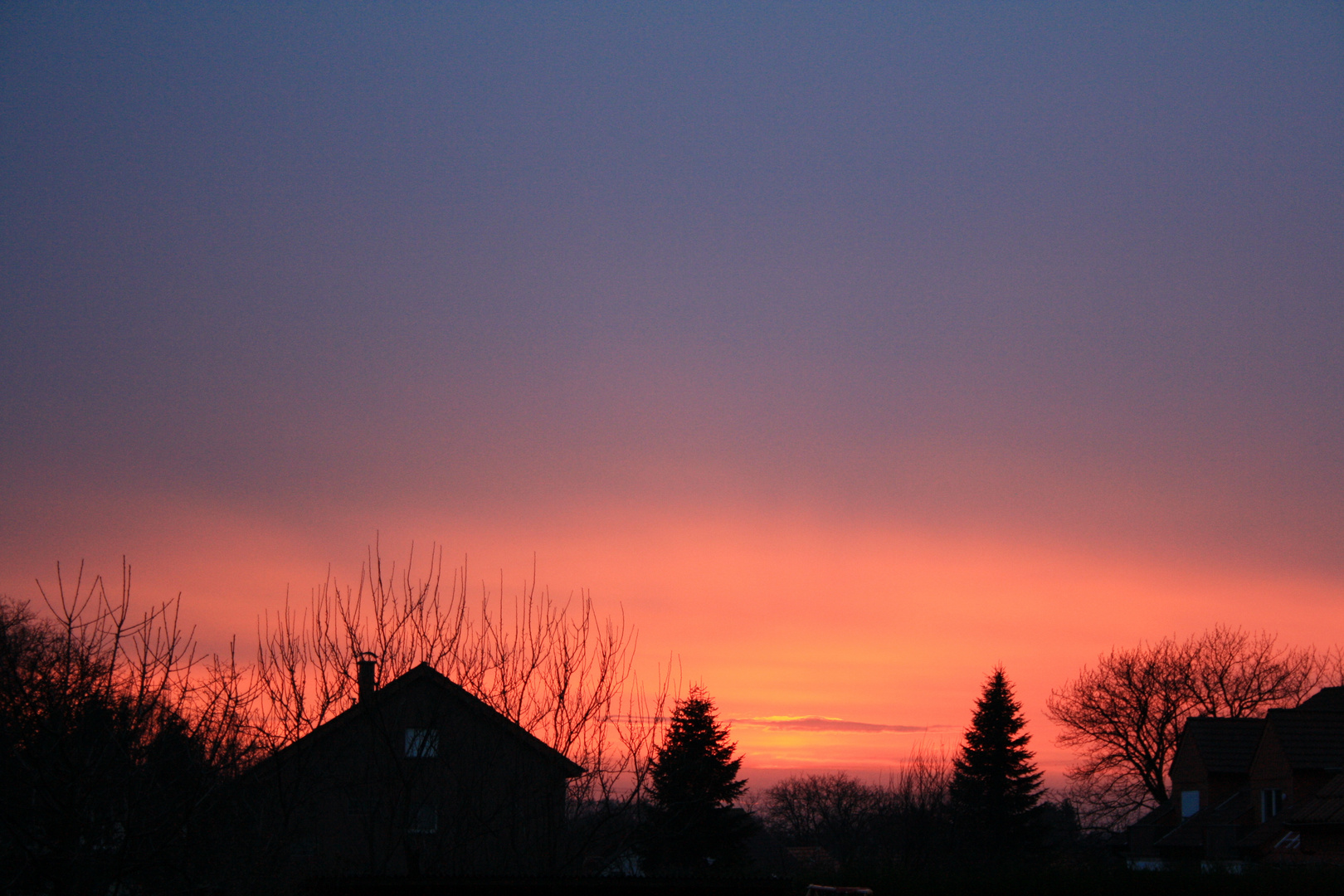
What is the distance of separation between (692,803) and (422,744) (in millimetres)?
3332

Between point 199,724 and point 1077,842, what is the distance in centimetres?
5415

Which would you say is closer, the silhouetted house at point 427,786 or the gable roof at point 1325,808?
the silhouetted house at point 427,786

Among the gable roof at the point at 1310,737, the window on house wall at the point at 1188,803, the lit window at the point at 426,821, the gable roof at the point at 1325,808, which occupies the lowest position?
the window on house wall at the point at 1188,803

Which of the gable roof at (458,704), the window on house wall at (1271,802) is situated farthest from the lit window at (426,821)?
the window on house wall at (1271,802)

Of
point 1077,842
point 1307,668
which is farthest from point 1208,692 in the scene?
point 1077,842

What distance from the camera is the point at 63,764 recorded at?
23.0 feet

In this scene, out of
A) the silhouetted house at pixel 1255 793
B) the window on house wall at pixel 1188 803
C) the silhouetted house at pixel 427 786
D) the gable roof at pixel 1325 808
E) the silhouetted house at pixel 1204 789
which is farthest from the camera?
the window on house wall at pixel 1188 803

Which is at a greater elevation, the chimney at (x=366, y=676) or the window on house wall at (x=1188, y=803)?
the chimney at (x=366, y=676)

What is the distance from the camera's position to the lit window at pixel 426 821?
12.8 metres

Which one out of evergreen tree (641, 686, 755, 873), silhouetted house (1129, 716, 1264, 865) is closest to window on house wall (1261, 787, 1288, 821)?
silhouetted house (1129, 716, 1264, 865)

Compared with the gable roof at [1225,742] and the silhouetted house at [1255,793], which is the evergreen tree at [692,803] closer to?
the silhouetted house at [1255,793]

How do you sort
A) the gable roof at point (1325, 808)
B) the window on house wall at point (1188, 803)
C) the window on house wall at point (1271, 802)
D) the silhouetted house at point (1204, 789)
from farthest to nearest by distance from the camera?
the window on house wall at point (1188, 803) < the silhouetted house at point (1204, 789) < the window on house wall at point (1271, 802) < the gable roof at point (1325, 808)

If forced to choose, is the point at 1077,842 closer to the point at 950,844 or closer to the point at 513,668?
the point at 950,844

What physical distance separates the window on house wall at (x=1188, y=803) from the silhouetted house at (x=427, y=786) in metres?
38.9
